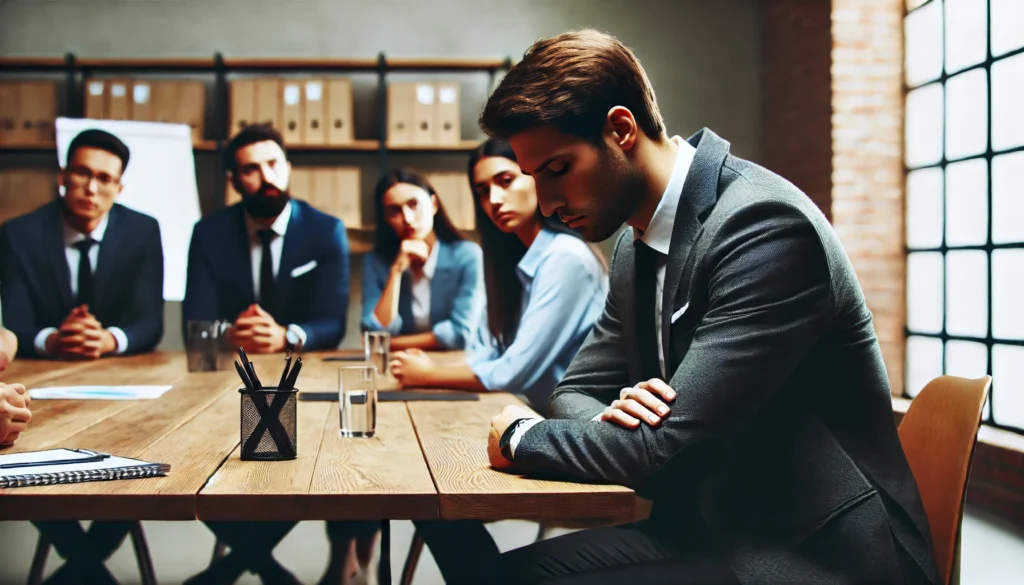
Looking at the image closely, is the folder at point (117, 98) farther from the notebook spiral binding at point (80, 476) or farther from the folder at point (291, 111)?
the notebook spiral binding at point (80, 476)

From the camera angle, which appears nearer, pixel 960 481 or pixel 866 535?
pixel 866 535

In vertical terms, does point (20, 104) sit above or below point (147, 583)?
above

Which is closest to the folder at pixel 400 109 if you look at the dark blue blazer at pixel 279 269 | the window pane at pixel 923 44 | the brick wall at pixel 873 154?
the dark blue blazer at pixel 279 269

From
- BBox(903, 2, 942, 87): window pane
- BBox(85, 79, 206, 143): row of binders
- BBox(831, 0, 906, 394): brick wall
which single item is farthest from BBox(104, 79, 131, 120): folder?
BBox(903, 2, 942, 87): window pane

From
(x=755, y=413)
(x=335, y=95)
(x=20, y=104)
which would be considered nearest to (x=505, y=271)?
(x=755, y=413)

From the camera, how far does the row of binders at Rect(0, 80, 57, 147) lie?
5.04 metres

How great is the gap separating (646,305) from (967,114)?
109 inches

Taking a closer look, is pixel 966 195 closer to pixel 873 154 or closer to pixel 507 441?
pixel 873 154

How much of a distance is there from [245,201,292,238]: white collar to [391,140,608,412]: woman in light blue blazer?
2393 millimetres

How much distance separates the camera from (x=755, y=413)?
1.32 m

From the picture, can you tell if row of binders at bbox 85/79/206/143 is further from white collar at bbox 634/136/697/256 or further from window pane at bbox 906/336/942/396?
white collar at bbox 634/136/697/256

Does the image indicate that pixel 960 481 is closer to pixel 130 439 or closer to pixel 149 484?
pixel 149 484

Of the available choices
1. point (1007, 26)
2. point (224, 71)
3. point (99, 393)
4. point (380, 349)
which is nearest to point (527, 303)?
point (380, 349)

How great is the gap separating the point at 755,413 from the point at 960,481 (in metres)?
0.35
